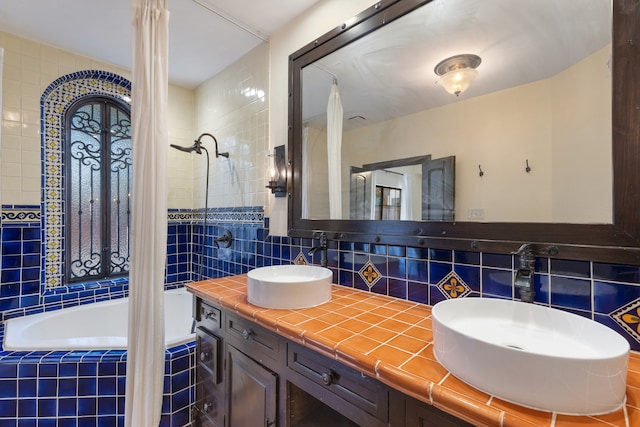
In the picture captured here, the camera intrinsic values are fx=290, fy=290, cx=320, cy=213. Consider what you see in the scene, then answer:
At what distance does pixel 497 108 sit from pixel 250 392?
56.0 inches

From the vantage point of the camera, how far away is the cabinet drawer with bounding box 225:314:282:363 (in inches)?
41.9

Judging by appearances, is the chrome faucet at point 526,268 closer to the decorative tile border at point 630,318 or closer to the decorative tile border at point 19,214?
the decorative tile border at point 630,318

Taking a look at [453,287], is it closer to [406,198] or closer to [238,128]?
[406,198]

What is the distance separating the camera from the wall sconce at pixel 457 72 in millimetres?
1067

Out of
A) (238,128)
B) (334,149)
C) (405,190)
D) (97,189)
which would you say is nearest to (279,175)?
(334,149)

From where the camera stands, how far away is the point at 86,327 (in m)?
2.10

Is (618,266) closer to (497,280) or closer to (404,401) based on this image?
(497,280)

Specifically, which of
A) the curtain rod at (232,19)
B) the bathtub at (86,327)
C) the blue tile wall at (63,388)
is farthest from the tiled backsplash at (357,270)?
the curtain rod at (232,19)

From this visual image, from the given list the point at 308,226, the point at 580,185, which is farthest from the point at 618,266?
the point at 308,226

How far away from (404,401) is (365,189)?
90cm

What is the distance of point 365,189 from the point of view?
1.40 meters

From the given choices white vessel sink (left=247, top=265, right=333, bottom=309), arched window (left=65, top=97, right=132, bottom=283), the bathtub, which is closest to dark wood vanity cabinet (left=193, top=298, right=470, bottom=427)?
white vessel sink (left=247, top=265, right=333, bottom=309)

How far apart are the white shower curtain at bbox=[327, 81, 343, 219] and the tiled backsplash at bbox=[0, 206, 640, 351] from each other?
8.3 inches

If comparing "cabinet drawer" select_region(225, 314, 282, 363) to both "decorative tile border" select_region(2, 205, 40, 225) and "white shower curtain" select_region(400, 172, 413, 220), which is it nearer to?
"white shower curtain" select_region(400, 172, 413, 220)
